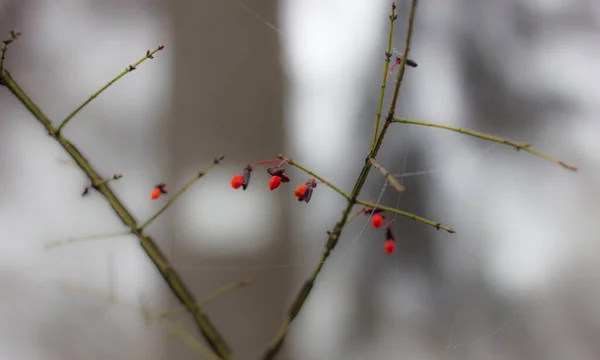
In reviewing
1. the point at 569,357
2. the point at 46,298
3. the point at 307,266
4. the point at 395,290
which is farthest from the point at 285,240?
the point at 569,357

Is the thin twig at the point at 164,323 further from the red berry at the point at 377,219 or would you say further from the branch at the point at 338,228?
the red berry at the point at 377,219

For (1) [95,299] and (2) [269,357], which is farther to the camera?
(1) [95,299]

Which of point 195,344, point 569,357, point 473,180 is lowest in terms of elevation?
point 569,357

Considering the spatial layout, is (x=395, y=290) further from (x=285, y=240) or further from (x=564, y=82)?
(x=564, y=82)

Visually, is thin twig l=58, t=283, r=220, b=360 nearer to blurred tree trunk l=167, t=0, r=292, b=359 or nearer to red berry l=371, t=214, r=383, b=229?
blurred tree trunk l=167, t=0, r=292, b=359

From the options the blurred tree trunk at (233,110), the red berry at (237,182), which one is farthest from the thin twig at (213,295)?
the red berry at (237,182)

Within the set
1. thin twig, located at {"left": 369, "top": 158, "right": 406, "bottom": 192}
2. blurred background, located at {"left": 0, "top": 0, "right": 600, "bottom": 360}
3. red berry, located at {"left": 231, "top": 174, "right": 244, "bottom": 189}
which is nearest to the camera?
thin twig, located at {"left": 369, "top": 158, "right": 406, "bottom": 192}

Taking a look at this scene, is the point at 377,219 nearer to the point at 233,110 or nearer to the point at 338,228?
the point at 338,228

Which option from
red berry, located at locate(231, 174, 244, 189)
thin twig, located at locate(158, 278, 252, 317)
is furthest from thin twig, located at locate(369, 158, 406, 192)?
thin twig, located at locate(158, 278, 252, 317)
